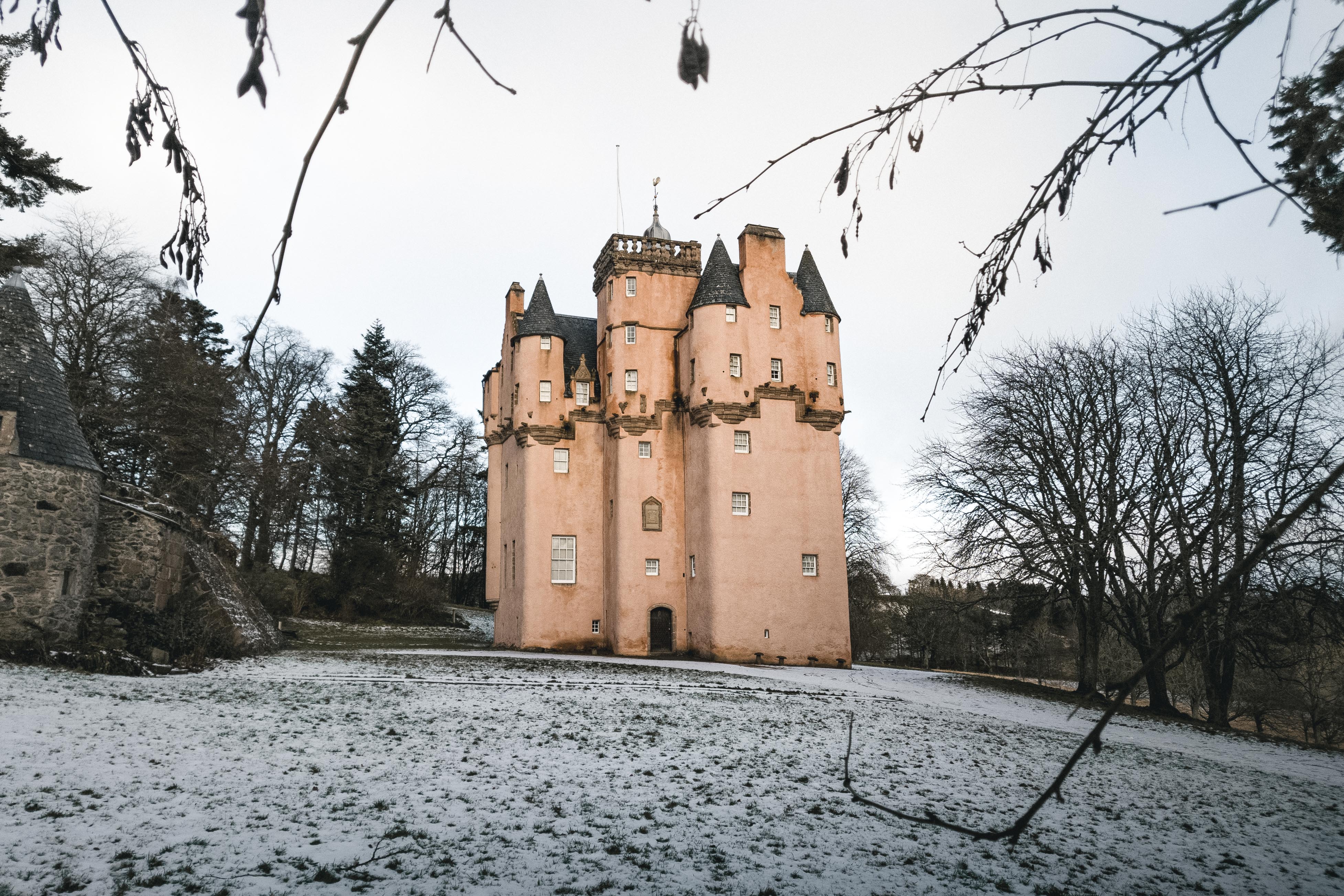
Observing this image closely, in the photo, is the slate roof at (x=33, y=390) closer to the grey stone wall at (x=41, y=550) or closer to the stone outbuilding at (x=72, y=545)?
the stone outbuilding at (x=72, y=545)

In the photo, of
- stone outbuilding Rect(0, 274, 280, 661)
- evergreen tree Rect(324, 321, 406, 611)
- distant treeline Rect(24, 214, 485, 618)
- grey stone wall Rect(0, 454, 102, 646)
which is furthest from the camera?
evergreen tree Rect(324, 321, 406, 611)

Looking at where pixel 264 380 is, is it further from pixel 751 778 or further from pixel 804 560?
pixel 751 778

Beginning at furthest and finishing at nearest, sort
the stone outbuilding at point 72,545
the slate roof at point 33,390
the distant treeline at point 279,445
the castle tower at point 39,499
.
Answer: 1. the distant treeline at point 279,445
2. the slate roof at point 33,390
3. the stone outbuilding at point 72,545
4. the castle tower at point 39,499

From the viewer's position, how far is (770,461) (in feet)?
96.6

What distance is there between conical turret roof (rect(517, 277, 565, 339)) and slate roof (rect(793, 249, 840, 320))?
32.2 feet

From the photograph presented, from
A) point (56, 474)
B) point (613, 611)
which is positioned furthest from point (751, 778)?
point (613, 611)

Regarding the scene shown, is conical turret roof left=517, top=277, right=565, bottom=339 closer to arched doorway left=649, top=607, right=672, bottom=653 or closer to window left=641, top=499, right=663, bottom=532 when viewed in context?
window left=641, top=499, right=663, bottom=532

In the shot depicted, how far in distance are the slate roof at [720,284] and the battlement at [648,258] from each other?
146cm

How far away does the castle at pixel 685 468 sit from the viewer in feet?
93.8

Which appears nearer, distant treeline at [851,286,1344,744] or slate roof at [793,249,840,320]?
distant treeline at [851,286,1344,744]

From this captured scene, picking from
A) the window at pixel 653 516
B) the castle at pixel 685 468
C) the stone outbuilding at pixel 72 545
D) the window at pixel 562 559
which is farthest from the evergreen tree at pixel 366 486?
the stone outbuilding at pixel 72 545

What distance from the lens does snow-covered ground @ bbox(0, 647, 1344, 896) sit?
5.73 m

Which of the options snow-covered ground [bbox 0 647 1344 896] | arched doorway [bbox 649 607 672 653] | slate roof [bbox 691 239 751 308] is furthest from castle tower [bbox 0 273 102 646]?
slate roof [bbox 691 239 751 308]

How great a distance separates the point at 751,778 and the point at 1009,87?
26.5 feet
